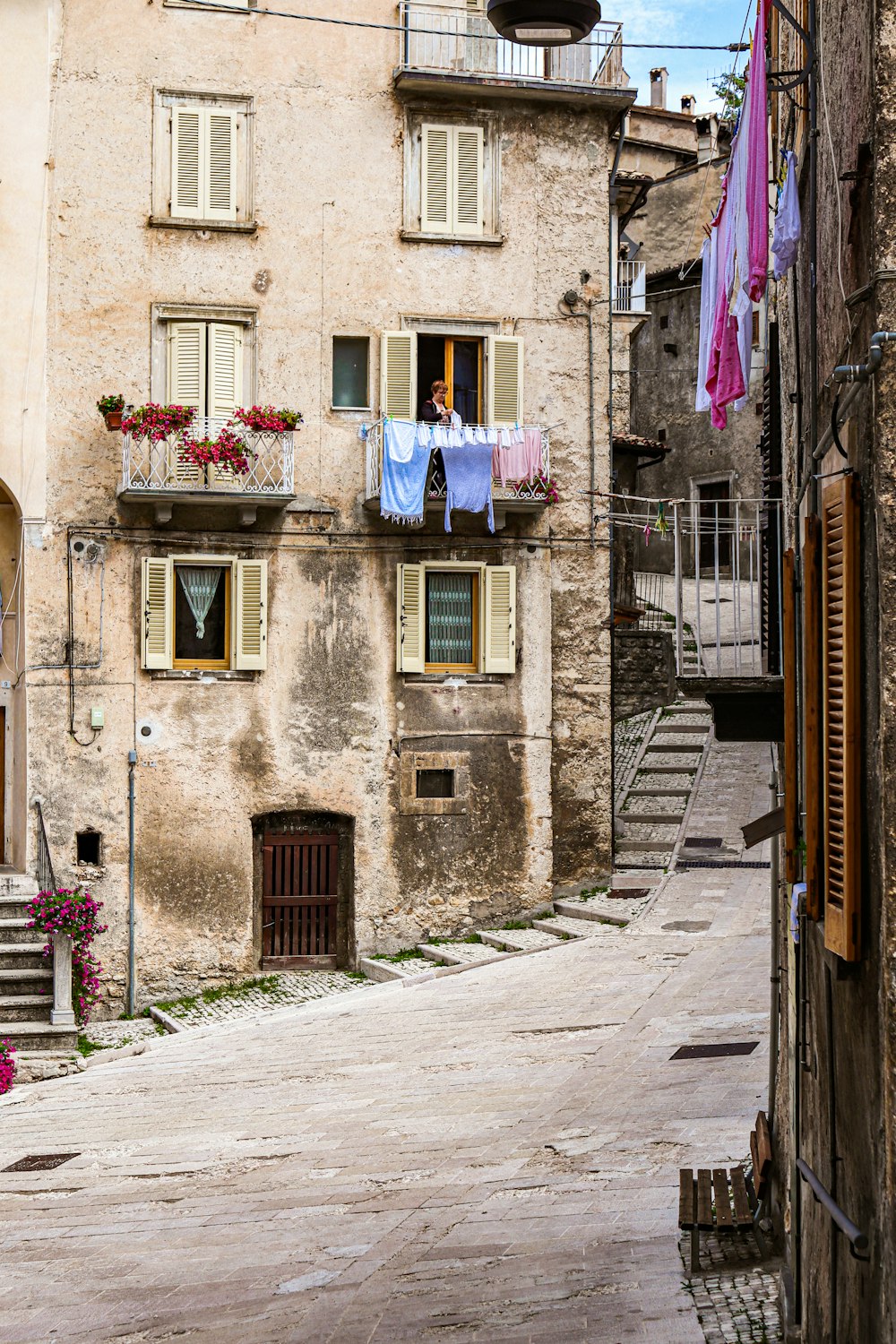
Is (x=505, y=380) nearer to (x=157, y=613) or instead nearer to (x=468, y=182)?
(x=468, y=182)

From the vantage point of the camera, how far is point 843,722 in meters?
Answer: 5.74

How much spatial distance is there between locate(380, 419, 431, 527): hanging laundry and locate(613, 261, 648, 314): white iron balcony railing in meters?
5.84

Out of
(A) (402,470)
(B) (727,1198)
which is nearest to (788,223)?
(B) (727,1198)

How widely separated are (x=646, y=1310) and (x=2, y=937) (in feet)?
→ 40.8

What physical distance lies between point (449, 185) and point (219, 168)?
9.94 feet

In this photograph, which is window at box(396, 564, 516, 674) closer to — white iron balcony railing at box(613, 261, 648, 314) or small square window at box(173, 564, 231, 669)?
small square window at box(173, 564, 231, 669)

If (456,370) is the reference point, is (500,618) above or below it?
below

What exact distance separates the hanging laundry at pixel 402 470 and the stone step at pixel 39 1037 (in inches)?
286

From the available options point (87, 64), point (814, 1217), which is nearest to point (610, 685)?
point (87, 64)

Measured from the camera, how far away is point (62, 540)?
2009 cm

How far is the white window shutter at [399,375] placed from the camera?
2081 cm

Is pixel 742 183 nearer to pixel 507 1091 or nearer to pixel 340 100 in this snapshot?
pixel 507 1091

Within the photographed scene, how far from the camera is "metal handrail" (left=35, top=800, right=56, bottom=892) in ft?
64.2

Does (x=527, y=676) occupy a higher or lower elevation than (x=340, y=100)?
lower
